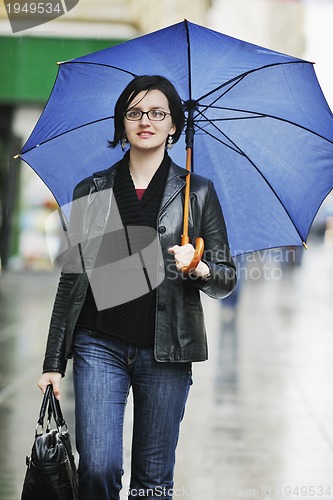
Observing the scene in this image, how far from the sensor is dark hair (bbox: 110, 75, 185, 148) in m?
3.89

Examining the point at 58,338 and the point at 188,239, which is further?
the point at 58,338

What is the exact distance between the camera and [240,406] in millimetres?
8359

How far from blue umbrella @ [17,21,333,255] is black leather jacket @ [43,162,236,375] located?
42cm

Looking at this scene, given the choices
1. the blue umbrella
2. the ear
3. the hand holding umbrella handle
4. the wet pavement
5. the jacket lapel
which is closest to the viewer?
the hand holding umbrella handle

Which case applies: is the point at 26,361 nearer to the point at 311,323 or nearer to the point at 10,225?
the point at 311,323

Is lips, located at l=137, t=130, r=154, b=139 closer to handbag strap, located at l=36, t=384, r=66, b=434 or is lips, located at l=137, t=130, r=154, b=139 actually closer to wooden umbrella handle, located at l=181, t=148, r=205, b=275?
wooden umbrella handle, located at l=181, t=148, r=205, b=275

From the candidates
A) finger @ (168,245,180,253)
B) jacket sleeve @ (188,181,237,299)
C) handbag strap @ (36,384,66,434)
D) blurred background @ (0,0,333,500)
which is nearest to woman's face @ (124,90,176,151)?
jacket sleeve @ (188,181,237,299)

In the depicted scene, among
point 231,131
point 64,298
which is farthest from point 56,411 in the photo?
point 231,131

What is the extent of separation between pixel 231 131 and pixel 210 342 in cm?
829

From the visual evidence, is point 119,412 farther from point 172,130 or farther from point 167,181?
Result: point 172,130

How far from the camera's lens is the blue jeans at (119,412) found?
3.74 metres

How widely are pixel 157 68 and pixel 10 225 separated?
18991 mm

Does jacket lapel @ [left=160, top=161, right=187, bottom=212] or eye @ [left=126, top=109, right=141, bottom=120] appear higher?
eye @ [left=126, top=109, right=141, bottom=120]

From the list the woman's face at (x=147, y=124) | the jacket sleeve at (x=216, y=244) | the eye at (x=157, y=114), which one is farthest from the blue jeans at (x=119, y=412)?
the eye at (x=157, y=114)
